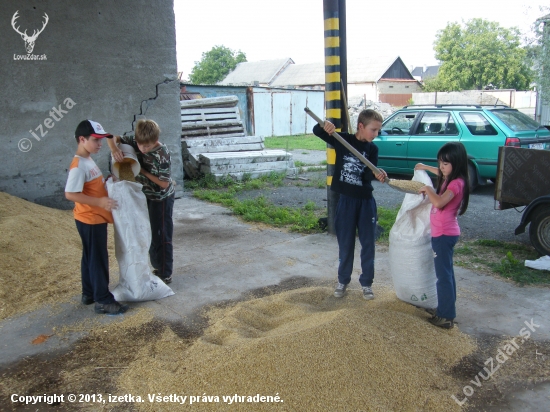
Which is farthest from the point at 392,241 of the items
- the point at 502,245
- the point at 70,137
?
the point at 70,137

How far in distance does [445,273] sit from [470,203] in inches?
223

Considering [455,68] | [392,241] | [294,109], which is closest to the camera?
[392,241]

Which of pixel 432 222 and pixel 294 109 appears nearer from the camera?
pixel 432 222

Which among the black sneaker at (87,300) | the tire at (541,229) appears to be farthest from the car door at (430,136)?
the black sneaker at (87,300)

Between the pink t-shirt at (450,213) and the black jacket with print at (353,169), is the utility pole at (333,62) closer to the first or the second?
the black jacket with print at (353,169)

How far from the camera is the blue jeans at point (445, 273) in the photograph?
3.68m

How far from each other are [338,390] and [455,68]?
49.0 m

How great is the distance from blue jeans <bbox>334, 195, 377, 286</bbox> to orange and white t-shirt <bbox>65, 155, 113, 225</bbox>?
6.70ft

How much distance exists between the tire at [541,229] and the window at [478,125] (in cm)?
422

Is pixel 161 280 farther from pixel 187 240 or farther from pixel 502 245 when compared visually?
pixel 502 245

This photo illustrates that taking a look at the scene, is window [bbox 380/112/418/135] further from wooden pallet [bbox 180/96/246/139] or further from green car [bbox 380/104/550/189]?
wooden pallet [bbox 180/96/246/139]

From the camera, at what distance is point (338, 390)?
2795mm


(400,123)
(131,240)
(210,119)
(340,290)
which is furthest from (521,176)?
(210,119)

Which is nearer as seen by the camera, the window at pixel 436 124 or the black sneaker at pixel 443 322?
the black sneaker at pixel 443 322
